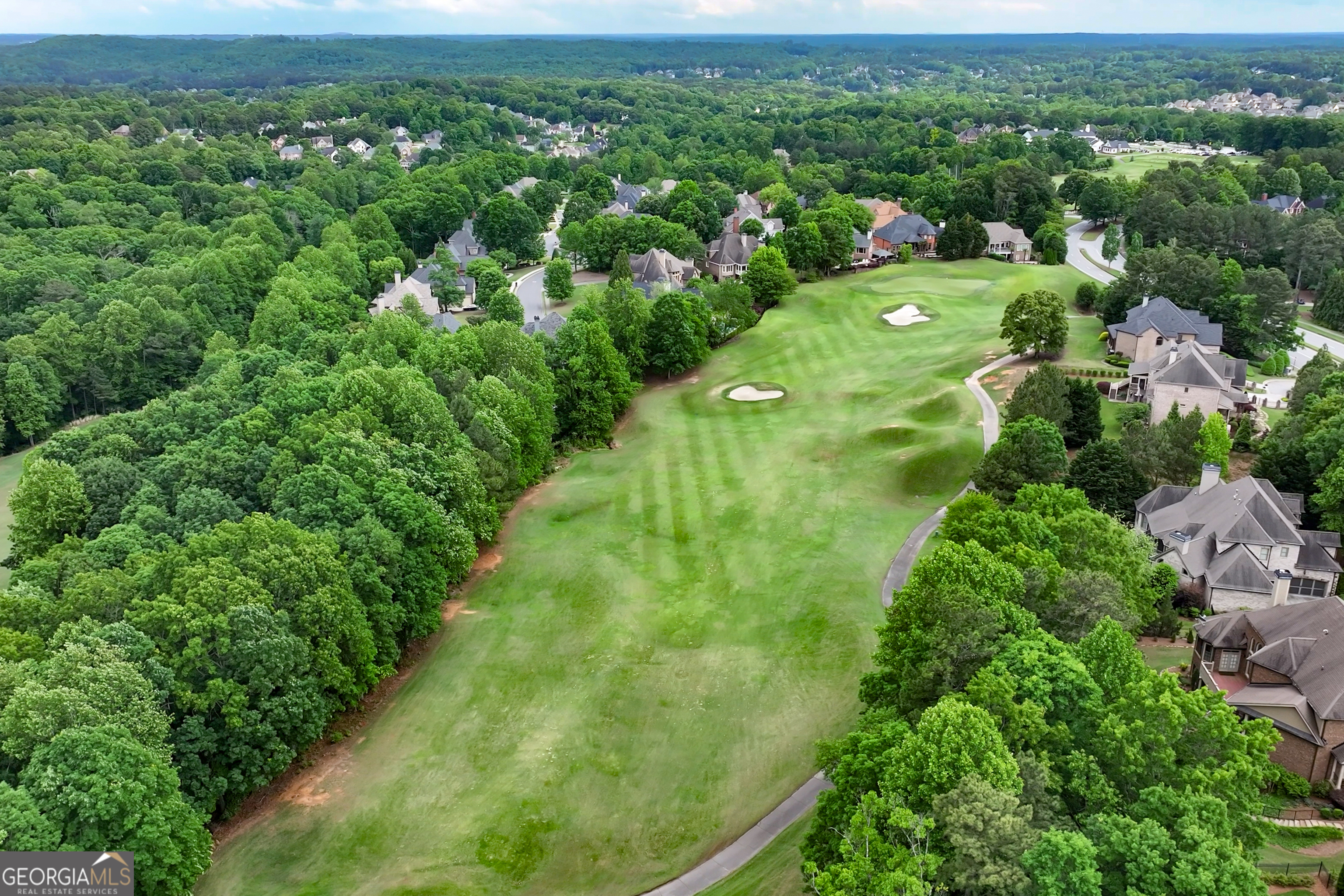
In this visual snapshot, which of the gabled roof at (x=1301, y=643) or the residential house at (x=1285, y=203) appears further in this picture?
the residential house at (x=1285, y=203)

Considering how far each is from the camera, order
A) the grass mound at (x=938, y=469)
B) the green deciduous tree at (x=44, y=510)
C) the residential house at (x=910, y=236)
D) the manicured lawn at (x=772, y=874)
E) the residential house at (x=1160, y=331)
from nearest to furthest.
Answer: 1. the manicured lawn at (x=772, y=874)
2. the green deciduous tree at (x=44, y=510)
3. the grass mound at (x=938, y=469)
4. the residential house at (x=1160, y=331)
5. the residential house at (x=910, y=236)

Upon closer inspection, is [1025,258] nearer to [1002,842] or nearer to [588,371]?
[588,371]

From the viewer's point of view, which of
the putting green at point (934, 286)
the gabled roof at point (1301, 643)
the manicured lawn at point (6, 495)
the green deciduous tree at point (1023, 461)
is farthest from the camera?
the putting green at point (934, 286)

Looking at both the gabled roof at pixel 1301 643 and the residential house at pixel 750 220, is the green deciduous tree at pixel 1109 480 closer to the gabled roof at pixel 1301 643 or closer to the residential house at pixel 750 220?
the gabled roof at pixel 1301 643

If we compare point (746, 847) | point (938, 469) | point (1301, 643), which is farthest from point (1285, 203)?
point (746, 847)

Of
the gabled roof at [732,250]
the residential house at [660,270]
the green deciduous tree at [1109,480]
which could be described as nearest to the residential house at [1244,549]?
the green deciduous tree at [1109,480]

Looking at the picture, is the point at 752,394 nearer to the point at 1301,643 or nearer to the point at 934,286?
the point at 934,286

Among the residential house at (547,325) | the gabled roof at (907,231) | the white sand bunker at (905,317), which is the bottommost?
the white sand bunker at (905,317)

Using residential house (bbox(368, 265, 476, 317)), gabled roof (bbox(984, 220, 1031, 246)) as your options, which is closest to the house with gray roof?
residential house (bbox(368, 265, 476, 317))
